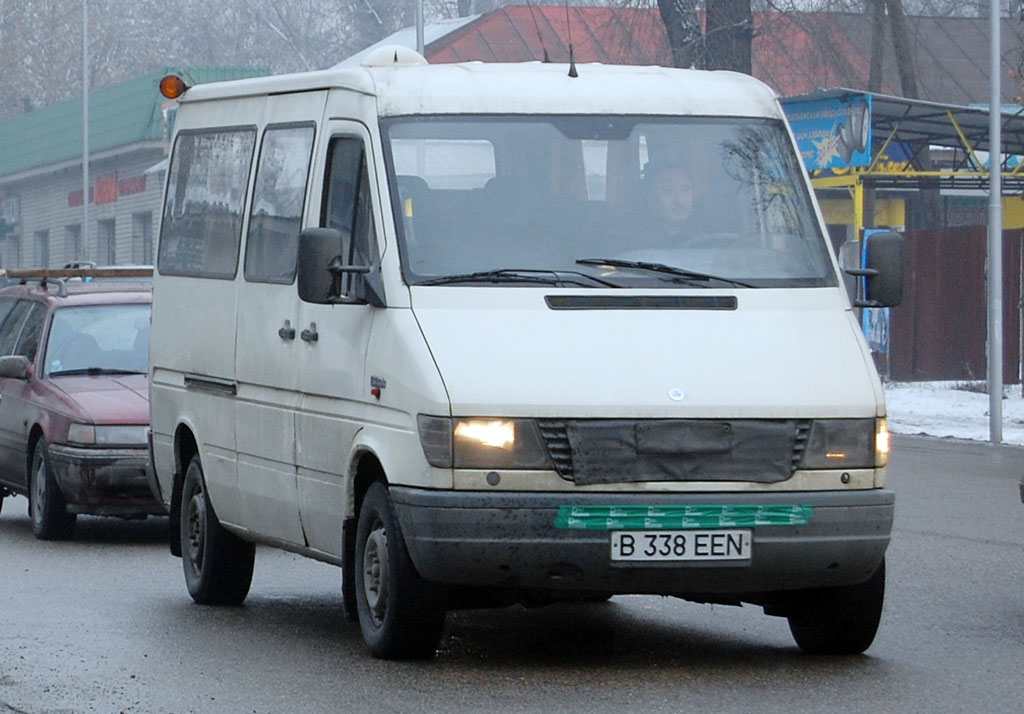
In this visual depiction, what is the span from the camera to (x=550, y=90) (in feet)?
28.3

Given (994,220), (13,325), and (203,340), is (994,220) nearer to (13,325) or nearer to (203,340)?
(13,325)

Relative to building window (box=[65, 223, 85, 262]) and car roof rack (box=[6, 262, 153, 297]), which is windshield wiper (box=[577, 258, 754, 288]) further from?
building window (box=[65, 223, 85, 262])

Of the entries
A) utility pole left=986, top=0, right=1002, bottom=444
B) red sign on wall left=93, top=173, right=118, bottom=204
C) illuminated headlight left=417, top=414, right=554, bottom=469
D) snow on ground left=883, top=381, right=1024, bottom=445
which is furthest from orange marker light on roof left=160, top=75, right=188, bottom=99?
red sign on wall left=93, top=173, right=118, bottom=204

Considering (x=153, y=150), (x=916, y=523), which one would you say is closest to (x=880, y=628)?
(x=916, y=523)

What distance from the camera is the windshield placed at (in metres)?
8.15

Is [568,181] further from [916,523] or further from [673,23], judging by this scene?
[673,23]

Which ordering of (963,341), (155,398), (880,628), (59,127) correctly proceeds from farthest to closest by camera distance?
(59,127) → (963,341) → (155,398) → (880,628)

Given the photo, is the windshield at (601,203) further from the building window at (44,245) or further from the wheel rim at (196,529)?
the building window at (44,245)

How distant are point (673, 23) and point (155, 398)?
77.1 ft

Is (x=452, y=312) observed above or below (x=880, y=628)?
above

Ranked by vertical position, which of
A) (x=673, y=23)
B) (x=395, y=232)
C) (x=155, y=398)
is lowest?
(x=155, y=398)

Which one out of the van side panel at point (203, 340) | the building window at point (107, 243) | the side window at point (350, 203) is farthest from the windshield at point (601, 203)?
the building window at point (107, 243)

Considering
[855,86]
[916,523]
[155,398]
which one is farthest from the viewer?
[855,86]

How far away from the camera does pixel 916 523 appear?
13.6m
